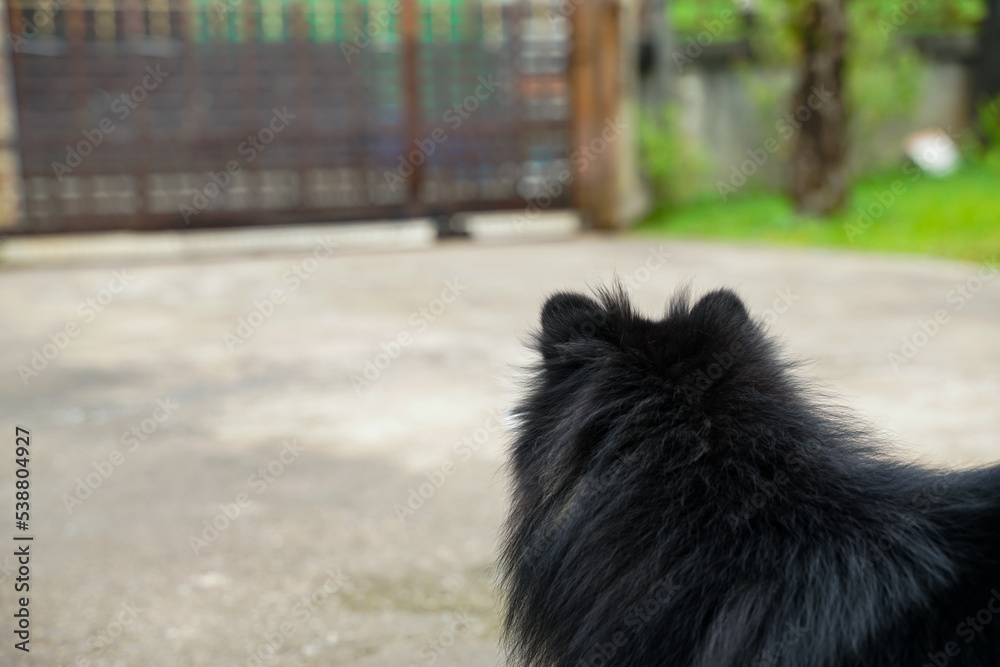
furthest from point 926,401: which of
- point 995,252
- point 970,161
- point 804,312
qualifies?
point 970,161

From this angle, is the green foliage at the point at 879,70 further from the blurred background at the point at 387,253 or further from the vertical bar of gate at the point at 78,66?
the vertical bar of gate at the point at 78,66

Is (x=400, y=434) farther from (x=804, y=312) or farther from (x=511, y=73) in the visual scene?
(x=511, y=73)

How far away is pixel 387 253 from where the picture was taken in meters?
9.02

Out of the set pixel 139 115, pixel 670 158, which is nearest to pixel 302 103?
pixel 139 115

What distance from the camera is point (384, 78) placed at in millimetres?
9836

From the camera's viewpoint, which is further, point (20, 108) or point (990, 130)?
point (990, 130)

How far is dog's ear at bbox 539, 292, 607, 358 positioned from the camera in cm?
155

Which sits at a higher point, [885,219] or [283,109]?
[283,109]

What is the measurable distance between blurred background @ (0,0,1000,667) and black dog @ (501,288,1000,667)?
2.95 feet

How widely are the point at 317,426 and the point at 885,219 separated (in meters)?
6.74

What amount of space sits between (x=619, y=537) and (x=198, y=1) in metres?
9.55

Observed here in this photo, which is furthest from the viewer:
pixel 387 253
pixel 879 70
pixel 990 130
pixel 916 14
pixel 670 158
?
pixel 916 14

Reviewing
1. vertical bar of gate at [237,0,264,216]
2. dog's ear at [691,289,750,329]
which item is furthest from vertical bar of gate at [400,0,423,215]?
dog's ear at [691,289,750,329]

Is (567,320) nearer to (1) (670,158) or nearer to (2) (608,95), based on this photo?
(2) (608,95)
